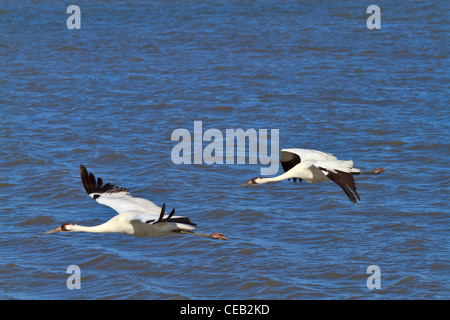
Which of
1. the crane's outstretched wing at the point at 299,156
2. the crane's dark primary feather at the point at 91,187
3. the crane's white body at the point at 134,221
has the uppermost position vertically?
the crane's outstretched wing at the point at 299,156

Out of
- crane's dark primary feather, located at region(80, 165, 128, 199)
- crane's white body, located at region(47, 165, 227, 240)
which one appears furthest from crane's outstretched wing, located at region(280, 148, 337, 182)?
crane's dark primary feather, located at region(80, 165, 128, 199)

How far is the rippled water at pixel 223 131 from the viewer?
19719 mm

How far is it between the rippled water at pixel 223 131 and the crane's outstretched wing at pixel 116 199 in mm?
2516

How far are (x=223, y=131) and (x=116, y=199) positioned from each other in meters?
12.5

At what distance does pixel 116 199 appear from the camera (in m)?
16.9

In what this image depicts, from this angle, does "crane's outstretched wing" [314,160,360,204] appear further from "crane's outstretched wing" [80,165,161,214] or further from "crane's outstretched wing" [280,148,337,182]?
"crane's outstretched wing" [80,165,161,214]

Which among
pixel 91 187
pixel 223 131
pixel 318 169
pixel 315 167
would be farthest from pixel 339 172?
pixel 223 131

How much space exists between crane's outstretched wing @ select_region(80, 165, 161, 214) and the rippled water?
8.26ft

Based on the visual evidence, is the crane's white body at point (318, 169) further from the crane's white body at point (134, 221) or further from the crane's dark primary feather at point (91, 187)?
the crane's dark primary feather at point (91, 187)

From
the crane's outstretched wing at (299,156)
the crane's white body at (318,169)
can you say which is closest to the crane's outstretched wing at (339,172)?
the crane's white body at (318,169)

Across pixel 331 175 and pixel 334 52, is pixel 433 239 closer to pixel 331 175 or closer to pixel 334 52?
pixel 331 175

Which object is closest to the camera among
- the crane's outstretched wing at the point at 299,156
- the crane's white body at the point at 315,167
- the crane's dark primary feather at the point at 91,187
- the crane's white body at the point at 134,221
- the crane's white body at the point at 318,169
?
the crane's white body at the point at 134,221

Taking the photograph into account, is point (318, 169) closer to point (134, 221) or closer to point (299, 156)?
point (299, 156)

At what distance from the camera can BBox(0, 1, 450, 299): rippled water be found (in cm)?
1972
